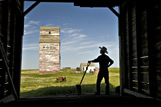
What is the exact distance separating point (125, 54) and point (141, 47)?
1.50 m

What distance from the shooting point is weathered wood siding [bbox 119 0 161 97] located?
4332mm

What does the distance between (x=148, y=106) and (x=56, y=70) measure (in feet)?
71.4

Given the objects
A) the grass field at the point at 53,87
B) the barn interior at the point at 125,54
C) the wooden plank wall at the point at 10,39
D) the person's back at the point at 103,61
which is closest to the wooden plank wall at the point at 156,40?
the barn interior at the point at 125,54

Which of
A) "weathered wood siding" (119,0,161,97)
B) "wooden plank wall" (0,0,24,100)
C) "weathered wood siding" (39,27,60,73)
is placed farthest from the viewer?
"weathered wood siding" (39,27,60,73)

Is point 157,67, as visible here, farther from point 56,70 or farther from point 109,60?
point 56,70

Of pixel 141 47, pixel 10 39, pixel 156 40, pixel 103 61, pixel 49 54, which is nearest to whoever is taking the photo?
pixel 156 40

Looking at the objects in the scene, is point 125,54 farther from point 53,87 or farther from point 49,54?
point 49,54

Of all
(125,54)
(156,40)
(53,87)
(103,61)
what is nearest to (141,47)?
(156,40)

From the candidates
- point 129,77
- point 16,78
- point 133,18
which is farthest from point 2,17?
point 129,77

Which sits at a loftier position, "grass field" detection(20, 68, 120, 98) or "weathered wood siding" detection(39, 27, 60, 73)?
"weathered wood siding" detection(39, 27, 60, 73)

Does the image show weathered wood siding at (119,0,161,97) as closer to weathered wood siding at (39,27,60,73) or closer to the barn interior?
the barn interior

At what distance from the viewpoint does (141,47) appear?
209 inches

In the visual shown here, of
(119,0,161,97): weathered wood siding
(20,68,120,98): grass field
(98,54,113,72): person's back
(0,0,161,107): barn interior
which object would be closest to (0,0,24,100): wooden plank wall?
(0,0,161,107): barn interior

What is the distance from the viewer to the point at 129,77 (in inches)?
246
